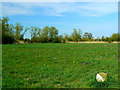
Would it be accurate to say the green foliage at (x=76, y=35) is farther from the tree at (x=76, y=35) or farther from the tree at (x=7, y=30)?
the tree at (x=7, y=30)

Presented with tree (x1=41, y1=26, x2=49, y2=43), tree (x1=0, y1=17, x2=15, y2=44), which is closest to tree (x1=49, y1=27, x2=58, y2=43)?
tree (x1=41, y1=26, x2=49, y2=43)

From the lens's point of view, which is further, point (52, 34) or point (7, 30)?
point (52, 34)

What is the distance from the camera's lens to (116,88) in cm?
564

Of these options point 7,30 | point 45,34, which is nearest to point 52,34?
point 45,34

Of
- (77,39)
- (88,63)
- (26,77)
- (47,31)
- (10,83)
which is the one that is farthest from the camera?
(77,39)

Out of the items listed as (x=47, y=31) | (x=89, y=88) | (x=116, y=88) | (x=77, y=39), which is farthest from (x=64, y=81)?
(x=77, y=39)

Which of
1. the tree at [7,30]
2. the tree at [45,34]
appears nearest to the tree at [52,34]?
the tree at [45,34]

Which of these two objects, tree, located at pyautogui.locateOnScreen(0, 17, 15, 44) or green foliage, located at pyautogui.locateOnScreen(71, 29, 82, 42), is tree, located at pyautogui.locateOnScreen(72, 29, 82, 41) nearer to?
green foliage, located at pyautogui.locateOnScreen(71, 29, 82, 42)

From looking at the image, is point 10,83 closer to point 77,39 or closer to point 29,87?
point 29,87

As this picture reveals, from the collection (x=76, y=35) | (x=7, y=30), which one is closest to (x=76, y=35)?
(x=76, y=35)

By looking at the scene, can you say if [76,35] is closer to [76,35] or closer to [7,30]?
[76,35]

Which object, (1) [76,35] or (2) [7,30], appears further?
(1) [76,35]

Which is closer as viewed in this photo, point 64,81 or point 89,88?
point 89,88

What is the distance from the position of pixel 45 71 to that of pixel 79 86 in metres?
2.39
